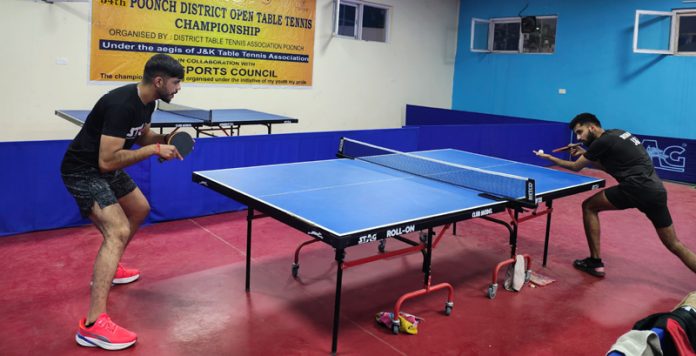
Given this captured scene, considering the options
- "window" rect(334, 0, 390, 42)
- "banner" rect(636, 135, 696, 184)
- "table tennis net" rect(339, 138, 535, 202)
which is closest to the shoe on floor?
"table tennis net" rect(339, 138, 535, 202)

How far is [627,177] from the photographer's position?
4992 millimetres

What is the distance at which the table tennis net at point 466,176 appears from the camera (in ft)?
14.0

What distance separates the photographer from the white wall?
8273mm

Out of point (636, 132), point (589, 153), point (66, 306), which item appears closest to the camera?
point (66, 306)

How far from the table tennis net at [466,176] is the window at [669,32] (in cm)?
→ 732

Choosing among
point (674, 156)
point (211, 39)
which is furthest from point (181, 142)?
point (674, 156)

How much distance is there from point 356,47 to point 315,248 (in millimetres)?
7572

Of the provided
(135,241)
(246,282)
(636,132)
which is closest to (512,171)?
(246,282)

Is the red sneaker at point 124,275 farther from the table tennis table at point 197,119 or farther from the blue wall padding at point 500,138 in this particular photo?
the blue wall padding at point 500,138

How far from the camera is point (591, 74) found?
12023 mm

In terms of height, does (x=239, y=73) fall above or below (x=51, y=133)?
above

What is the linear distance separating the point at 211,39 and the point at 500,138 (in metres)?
5.35

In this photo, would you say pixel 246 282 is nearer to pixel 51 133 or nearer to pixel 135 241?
pixel 135 241

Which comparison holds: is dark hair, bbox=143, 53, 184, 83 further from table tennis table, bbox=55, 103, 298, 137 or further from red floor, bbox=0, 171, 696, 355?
table tennis table, bbox=55, 103, 298, 137
